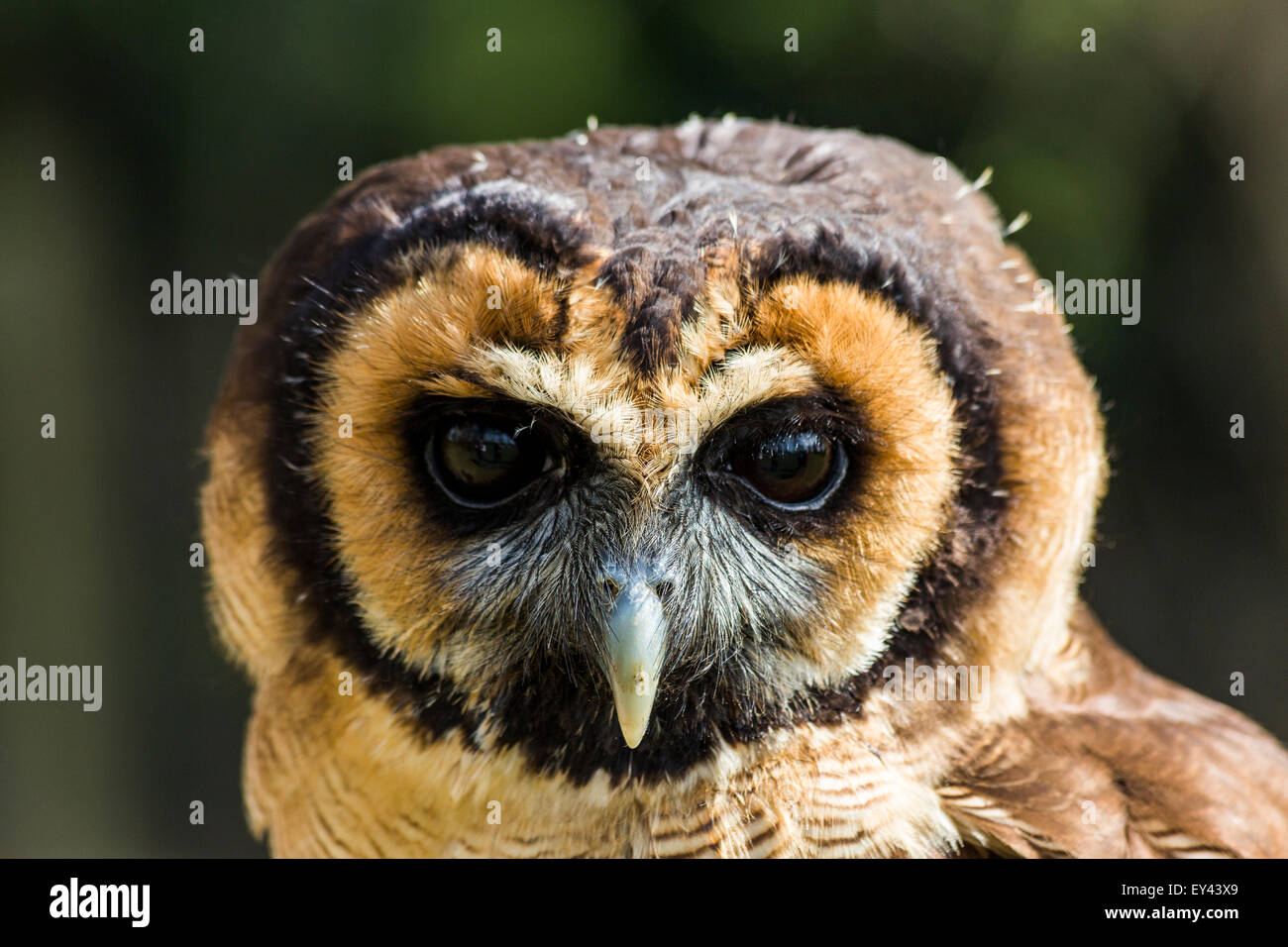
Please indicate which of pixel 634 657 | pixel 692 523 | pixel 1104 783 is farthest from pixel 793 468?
pixel 1104 783

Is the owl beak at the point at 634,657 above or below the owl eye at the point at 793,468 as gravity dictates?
below

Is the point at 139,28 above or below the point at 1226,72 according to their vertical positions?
above

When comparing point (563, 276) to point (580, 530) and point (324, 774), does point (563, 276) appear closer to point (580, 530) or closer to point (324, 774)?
point (580, 530)

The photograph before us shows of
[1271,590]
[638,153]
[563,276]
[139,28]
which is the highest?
[139,28]

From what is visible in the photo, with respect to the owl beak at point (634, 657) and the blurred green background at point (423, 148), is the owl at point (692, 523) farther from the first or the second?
Answer: the blurred green background at point (423, 148)

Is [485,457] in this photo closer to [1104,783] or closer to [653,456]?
[653,456]

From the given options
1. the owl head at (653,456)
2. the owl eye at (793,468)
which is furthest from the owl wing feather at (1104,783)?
the owl eye at (793,468)

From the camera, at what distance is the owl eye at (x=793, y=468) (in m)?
1.49

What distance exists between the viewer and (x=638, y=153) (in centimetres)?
172

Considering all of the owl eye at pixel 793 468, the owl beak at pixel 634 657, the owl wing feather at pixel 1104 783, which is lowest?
the owl wing feather at pixel 1104 783

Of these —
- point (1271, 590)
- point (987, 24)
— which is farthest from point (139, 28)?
point (1271, 590)

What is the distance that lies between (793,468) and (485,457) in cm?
40

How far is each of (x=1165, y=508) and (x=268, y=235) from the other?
373 cm

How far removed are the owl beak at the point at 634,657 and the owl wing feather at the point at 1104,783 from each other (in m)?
0.48
